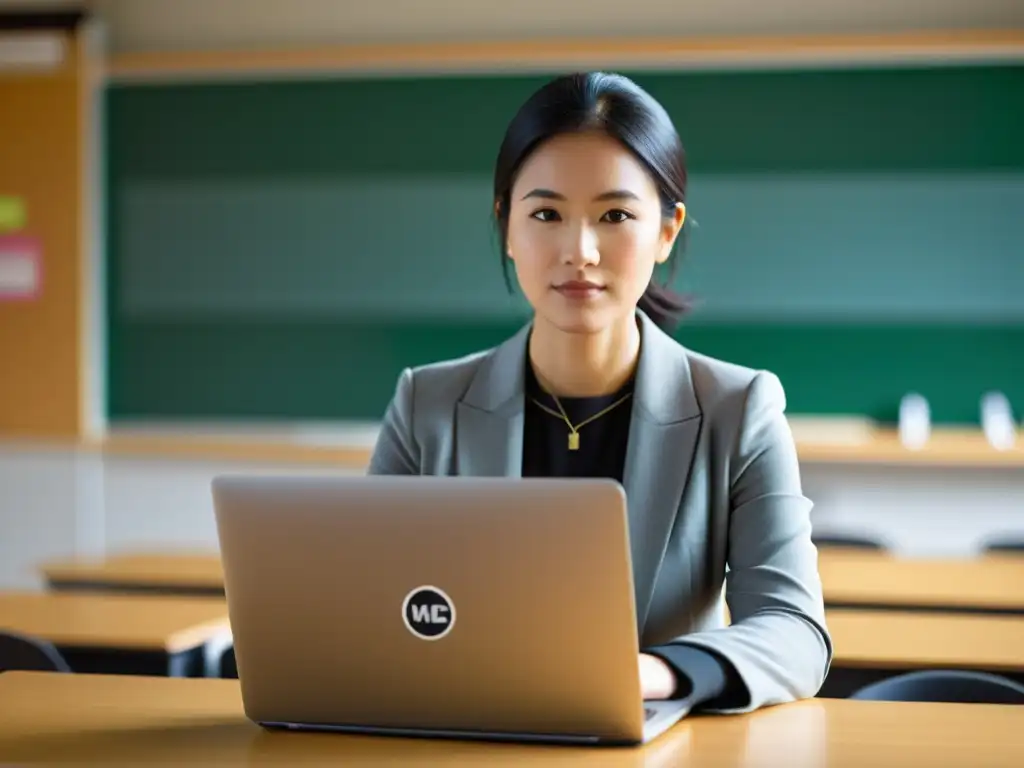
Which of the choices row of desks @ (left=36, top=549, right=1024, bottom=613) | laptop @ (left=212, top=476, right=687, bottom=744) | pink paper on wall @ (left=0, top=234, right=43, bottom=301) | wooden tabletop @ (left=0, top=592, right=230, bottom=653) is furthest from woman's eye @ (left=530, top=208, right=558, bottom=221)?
pink paper on wall @ (left=0, top=234, right=43, bottom=301)

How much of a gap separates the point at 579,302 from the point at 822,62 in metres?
3.72

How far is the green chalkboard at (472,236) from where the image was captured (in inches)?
206

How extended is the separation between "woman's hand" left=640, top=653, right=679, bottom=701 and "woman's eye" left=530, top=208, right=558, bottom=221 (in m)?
0.57

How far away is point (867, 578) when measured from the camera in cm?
345

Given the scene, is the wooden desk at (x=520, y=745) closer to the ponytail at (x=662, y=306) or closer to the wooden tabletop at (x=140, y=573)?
the ponytail at (x=662, y=306)

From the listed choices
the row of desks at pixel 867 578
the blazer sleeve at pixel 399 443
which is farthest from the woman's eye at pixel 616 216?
the row of desks at pixel 867 578

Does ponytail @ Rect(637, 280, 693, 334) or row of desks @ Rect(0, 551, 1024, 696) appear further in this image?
row of desks @ Rect(0, 551, 1024, 696)

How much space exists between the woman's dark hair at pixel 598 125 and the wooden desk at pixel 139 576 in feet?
6.15

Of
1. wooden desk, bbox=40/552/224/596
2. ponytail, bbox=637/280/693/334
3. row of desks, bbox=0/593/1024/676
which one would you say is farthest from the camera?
wooden desk, bbox=40/552/224/596

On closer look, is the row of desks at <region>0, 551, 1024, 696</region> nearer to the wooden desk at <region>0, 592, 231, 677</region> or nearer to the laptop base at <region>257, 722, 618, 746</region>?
the wooden desk at <region>0, 592, 231, 677</region>

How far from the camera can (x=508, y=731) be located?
149 centimetres

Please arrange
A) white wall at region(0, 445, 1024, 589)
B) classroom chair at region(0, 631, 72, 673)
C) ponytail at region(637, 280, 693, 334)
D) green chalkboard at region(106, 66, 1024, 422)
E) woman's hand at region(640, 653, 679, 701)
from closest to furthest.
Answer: woman's hand at region(640, 653, 679, 701) → ponytail at region(637, 280, 693, 334) → classroom chair at region(0, 631, 72, 673) → green chalkboard at region(106, 66, 1024, 422) → white wall at region(0, 445, 1024, 589)

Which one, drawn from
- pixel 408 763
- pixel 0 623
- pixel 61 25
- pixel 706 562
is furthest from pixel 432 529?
pixel 61 25

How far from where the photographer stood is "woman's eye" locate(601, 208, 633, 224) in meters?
1.83
